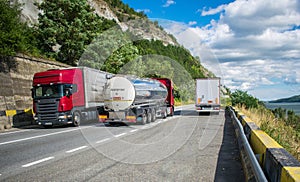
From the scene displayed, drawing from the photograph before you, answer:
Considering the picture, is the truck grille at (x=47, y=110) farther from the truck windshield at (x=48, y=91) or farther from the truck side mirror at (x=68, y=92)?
the truck side mirror at (x=68, y=92)

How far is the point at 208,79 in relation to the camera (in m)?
23.8

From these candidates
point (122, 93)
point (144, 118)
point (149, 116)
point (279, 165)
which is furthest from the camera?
point (149, 116)

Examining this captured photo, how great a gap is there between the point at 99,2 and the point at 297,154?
274 feet

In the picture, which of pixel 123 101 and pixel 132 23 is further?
pixel 132 23

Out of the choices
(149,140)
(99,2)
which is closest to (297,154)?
(149,140)

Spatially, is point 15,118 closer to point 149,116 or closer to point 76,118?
point 76,118

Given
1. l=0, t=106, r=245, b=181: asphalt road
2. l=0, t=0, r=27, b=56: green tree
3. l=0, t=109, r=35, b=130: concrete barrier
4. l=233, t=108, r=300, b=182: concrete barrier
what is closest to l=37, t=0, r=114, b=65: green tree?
l=0, t=0, r=27, b=56: green tree

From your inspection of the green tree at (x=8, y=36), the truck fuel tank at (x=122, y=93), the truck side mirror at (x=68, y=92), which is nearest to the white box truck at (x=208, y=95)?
the truck fuel tank at (x=122, y=93)

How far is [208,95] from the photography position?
77.8ft

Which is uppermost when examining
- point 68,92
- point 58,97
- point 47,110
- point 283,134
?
point 68,92

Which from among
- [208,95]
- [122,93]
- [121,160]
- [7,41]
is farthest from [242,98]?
[121,160]

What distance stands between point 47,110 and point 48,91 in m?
1.09

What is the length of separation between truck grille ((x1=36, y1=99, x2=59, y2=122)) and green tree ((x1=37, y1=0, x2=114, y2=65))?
16.8 meters

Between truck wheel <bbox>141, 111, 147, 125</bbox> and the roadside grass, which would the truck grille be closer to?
truck wheel <bbox>141, 111, 147, 125</bbox>
